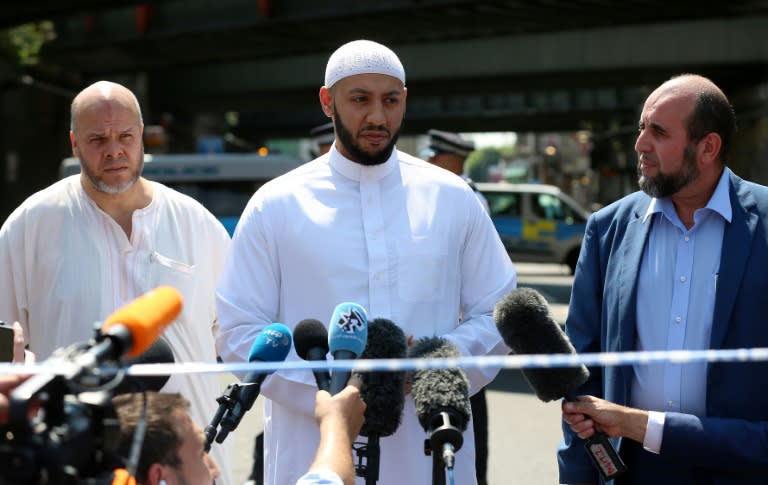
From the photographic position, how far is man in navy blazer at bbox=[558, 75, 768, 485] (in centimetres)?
325

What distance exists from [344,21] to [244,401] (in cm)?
2202

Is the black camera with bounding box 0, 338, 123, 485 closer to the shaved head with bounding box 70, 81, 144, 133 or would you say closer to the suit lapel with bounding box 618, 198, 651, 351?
the suit lapel with bounding box 618, 198, 651, 351

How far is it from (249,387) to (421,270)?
3.60 feet

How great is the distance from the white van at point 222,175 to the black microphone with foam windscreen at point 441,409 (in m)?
17.9

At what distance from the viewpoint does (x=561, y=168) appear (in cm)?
10462

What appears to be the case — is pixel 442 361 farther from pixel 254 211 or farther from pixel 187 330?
pixel 187 330

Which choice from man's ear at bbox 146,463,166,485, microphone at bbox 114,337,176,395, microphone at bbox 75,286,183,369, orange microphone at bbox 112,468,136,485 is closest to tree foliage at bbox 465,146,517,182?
microphone at bbox 114,337,176,395

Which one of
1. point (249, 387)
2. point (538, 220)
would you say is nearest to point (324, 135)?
point (249, 387)

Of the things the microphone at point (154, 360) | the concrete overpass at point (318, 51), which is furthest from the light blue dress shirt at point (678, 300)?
the concrete overpass at point (318, 51)

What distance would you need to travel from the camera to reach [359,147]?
3.77m

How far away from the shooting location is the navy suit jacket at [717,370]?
10.6 ft

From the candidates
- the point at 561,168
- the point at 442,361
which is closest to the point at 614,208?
the point at 442,361

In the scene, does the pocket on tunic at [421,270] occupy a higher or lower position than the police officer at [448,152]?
lower

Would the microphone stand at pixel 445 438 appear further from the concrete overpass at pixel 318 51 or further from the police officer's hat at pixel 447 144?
the concrete overpass at pixel 318 51
